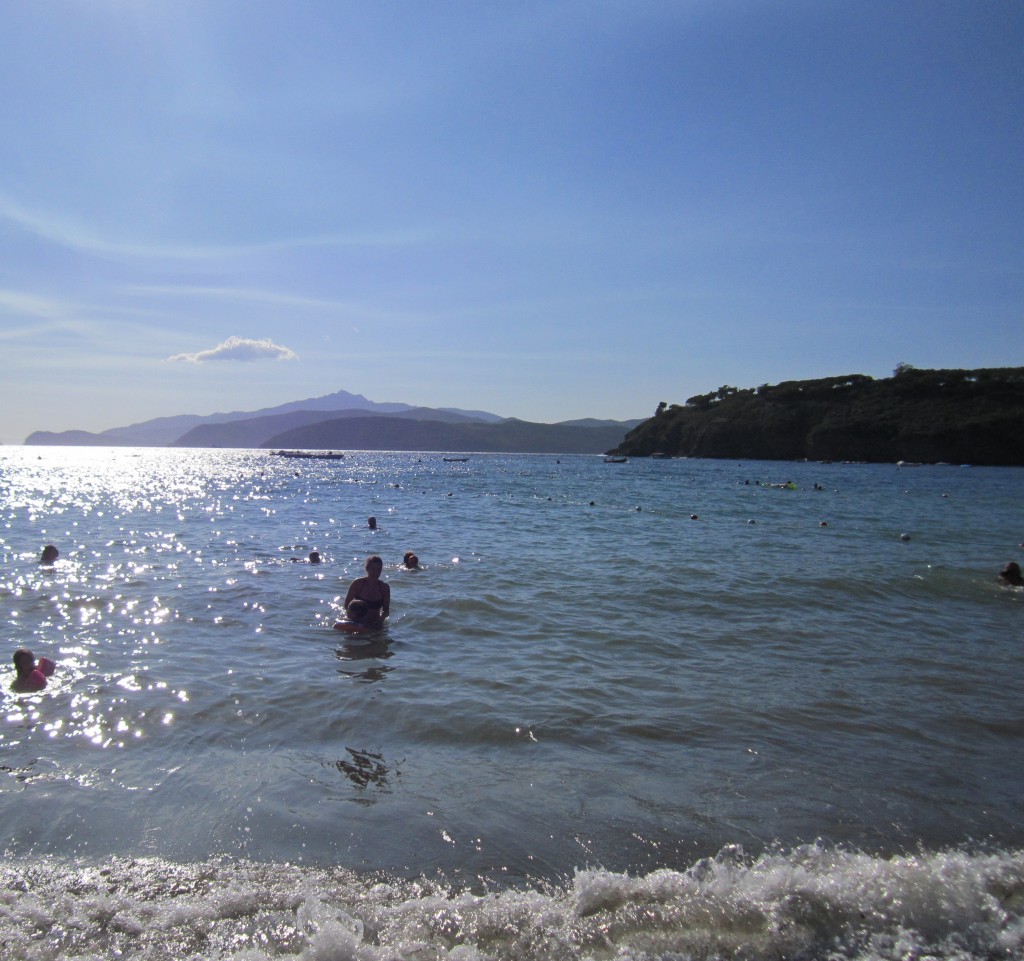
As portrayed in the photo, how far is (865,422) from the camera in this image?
11862 centimetres

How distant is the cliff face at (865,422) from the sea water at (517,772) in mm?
106122

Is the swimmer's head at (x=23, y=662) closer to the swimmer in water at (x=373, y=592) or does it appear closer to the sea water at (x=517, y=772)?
the sea water at (x=517, y=772)

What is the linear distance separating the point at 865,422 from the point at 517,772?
128m

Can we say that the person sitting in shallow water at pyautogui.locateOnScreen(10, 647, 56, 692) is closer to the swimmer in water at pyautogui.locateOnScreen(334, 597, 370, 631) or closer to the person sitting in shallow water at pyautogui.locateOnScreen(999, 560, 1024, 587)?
the swimmer in water at pyautogui.locateOnScreen(334, 597, 370, 631)

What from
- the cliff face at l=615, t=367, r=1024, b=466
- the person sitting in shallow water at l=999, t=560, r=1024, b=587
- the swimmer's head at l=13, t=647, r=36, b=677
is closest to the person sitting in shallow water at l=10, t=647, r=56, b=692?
the swimmer's head at l=13, t=647, r=36, b=677

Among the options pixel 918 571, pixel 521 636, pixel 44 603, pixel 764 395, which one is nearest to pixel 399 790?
pixel 521 636

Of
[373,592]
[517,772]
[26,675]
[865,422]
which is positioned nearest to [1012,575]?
[373,592]

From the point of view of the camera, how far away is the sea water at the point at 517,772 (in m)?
4.49

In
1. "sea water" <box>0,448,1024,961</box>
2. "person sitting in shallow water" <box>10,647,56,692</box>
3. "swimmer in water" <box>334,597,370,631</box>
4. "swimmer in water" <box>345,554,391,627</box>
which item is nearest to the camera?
"sea water" <box>0,448,1024,961</box>

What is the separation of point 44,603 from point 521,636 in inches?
384

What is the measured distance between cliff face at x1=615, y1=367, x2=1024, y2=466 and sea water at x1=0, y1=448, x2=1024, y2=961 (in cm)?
10612

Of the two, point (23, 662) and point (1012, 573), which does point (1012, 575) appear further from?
point (23, 662)

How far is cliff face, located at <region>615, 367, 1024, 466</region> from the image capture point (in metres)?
104

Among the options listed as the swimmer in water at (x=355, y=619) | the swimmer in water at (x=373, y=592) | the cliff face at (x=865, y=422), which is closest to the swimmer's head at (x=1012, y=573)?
the swimmer in water at (x=373, y=592)
